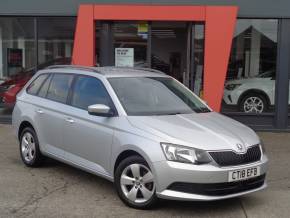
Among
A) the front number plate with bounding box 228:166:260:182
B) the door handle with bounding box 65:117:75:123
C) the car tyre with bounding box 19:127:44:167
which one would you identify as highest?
the door handle with bounding box 65:117:75:123

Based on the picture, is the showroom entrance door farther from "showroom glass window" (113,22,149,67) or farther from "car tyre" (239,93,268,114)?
"car tyre" (239,93,268,114)

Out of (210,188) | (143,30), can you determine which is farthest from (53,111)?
(143,30)

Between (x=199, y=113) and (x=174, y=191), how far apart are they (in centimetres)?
148

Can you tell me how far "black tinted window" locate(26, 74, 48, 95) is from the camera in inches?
309

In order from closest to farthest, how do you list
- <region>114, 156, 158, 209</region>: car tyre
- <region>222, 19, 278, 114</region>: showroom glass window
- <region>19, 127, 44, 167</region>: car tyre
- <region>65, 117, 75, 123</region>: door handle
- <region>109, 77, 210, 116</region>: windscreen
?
<region>114, 156, 158, 209</region>: car tyre → <region>109, 77, 210, 116</region>: windscreen → <region>65, 117, 75, 123</region>: door handle → <region>19, 127, 44, 167</region>: car tyre → <region>222, 19, 278, 114</region>: showroom glass window

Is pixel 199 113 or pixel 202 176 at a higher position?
pixel 199 113

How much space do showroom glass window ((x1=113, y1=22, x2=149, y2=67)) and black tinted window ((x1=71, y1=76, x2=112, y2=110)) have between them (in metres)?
5.14

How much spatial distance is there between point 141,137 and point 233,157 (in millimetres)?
1035

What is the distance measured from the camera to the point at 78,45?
1180 centimetres

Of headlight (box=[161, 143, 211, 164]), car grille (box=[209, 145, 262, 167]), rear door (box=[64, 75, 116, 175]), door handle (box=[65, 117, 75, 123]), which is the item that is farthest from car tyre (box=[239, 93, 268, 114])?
headlight (box=[161, 143, 211, 164])

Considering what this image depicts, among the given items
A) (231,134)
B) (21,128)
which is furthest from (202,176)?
(21,128)

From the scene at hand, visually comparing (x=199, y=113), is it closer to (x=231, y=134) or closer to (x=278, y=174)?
(x=231, y=134)

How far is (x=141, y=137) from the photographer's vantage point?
5648 millimetres

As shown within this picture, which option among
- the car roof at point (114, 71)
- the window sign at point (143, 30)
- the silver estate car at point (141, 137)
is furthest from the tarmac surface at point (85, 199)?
the window sign at point (143, 30)
